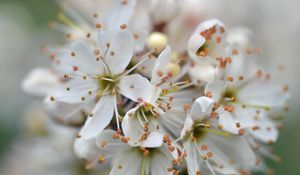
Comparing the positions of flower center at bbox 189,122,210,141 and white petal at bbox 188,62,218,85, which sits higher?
white petal at bbox 188,62,218,85

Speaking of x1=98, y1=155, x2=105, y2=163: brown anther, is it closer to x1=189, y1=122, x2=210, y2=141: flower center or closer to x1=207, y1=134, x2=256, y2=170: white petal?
x1=189, y1=122, x2=210, y2=141: flower center

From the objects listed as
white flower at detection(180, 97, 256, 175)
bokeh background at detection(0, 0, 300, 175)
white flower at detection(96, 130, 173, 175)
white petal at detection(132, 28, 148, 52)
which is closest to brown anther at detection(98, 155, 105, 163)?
white flower at detection(96, 130, 173, 175)

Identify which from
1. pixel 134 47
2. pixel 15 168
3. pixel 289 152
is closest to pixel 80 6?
pixel 15 168

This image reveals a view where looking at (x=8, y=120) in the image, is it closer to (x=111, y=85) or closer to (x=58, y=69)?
(x=58, y=69)

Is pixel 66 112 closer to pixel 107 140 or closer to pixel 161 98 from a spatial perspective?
pixel 107 140

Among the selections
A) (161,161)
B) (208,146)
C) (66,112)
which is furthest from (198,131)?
(66,112)

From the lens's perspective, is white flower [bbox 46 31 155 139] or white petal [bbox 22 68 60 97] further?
white petal [bbox 22 68 60 97]

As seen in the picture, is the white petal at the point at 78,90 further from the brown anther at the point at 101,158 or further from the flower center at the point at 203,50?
the flower center at the point at 203,50
